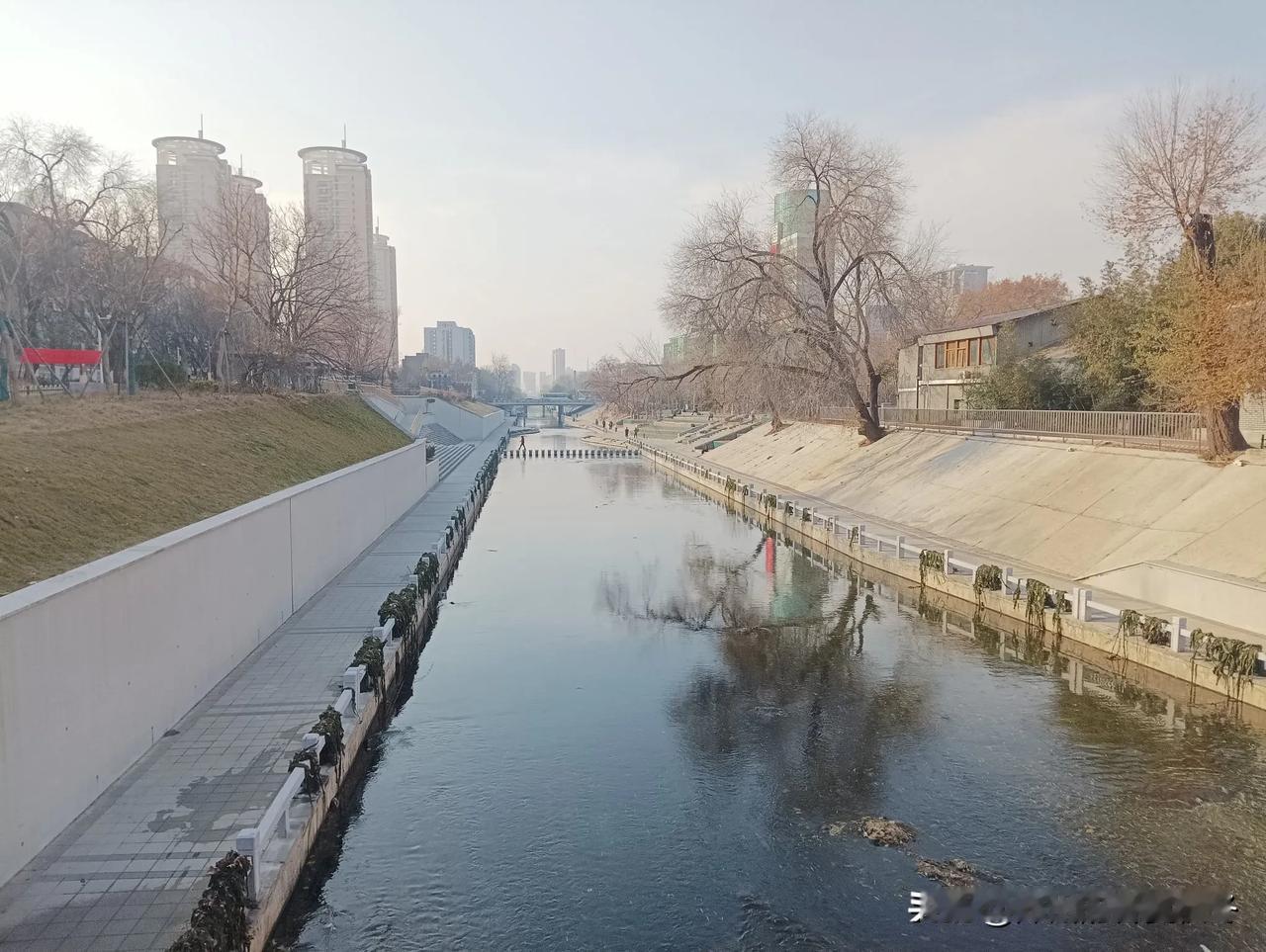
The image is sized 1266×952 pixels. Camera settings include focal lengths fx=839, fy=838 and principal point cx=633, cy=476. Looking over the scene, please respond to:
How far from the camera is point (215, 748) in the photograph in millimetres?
9961

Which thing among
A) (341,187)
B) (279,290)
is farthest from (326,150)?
(279,290)

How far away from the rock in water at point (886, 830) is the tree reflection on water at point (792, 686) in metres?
0.27

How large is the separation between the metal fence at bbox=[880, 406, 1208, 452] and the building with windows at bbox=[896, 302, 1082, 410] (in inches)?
105

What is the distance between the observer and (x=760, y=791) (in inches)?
404

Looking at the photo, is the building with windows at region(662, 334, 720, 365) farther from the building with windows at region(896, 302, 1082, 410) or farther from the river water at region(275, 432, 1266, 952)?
the river water at region(275, 432, 1266, 952)

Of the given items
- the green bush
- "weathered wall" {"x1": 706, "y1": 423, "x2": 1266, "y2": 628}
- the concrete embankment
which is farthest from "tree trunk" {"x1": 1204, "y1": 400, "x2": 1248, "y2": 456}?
the green bush

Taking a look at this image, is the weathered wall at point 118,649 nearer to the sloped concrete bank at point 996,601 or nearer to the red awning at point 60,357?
the red awning at point 60,357

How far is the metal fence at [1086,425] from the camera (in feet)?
74.7

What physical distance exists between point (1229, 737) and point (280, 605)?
15.4m

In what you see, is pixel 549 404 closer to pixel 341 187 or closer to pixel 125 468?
pixel 341 187

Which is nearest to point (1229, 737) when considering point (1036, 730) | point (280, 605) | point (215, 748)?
point (1036, 730)

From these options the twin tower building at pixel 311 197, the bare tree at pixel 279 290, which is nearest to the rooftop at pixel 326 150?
the twin tower building at pixel 311 197

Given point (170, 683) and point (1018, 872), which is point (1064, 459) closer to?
point (1018, 872)

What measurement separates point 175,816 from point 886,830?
7.44m
